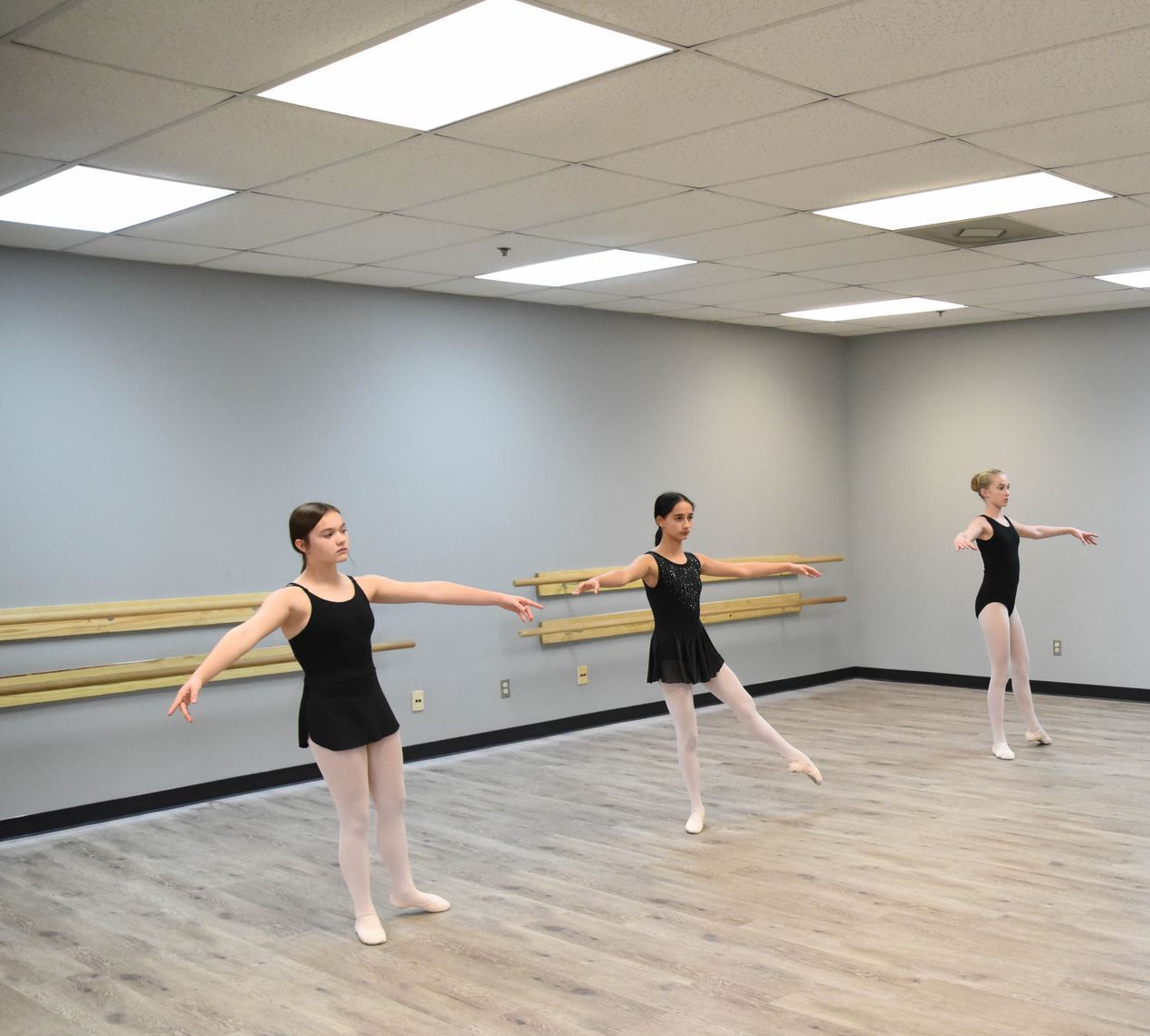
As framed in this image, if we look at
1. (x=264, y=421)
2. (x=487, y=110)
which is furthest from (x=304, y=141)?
(x=264, y=421)

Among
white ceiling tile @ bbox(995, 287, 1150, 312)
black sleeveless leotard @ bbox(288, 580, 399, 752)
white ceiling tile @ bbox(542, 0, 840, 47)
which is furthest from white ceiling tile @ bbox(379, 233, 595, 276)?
white ceiling tile @ bbox(995, 287, 1150, 312)

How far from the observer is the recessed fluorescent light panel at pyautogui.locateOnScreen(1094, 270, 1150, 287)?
688 cm

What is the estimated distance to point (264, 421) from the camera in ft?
20.7

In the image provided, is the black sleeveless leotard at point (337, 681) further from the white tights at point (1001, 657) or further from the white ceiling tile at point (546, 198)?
the white tights at point (1001, 657)

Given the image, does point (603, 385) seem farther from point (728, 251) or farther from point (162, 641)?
point (162, 641)

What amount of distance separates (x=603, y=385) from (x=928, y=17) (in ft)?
16.3

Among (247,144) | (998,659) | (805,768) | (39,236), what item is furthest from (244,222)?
(998,659)

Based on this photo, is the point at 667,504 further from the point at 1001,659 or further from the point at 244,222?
the point at 1001,659

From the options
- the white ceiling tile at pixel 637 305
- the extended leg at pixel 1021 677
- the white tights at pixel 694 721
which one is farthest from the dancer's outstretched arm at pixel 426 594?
the white ceiling tile at pixel 637 305

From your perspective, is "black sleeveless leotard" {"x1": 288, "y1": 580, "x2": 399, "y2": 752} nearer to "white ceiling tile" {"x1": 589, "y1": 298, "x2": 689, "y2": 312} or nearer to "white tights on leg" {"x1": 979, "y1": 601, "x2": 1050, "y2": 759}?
"white tights on leg" {"x1": 979, "y1": 601, "x2": 1050, "y2": 759}

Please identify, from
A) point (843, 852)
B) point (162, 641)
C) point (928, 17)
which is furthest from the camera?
point (162, 641)

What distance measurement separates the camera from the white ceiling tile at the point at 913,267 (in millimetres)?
6262

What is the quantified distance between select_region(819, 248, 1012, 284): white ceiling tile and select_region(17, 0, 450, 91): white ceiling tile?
3865 millimetres

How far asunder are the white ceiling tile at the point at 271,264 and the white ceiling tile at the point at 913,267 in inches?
103
